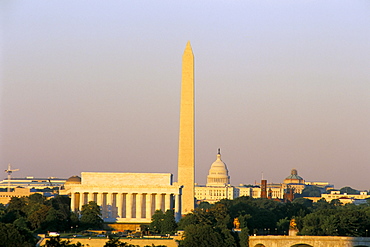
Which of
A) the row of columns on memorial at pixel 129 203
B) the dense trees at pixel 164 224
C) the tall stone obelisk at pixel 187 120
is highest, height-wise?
the tall stone obelisk at pixel 187 120

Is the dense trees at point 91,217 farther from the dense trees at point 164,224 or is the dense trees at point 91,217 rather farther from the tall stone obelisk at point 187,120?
the tall stone obelisk at point 187,120

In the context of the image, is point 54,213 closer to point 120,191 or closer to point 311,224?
point 120,191

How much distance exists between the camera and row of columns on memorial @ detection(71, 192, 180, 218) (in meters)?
160

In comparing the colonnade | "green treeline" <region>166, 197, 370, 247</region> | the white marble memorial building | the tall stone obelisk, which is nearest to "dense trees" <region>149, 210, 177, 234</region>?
"green treeline" <region>166, 197, 370, 247</region>

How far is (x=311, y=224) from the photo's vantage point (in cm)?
14762

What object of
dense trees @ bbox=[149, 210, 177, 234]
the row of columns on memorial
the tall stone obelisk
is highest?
the tall stone obelisk

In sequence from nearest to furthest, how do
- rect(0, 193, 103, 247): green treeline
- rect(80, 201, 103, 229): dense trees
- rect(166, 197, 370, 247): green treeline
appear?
rect(166, 197, 370, 247): green treeline → rect(0, 193, 103, 247): green treeline → rect(80, 201, 103, 229): dense trees

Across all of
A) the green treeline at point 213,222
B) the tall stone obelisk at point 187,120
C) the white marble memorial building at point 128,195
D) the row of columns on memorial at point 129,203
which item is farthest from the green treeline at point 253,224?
the white marble memorial building at point 128,195

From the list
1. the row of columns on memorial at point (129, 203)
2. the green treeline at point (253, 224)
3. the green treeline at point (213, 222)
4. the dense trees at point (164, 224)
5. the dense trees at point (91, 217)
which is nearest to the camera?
the green treeline at point (253, 224)

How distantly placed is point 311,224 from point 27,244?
4855cm

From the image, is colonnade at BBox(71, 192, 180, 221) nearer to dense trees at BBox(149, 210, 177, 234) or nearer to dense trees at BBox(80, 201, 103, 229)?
dense trees at BBox(80, 201, 103, 229)

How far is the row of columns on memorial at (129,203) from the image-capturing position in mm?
160375

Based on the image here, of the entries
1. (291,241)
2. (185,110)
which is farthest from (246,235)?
(185,110)

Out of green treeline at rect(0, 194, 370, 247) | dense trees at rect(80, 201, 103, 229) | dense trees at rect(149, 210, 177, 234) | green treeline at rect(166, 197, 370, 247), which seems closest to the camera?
green treeline at rect(166, 197, 370, 247)
